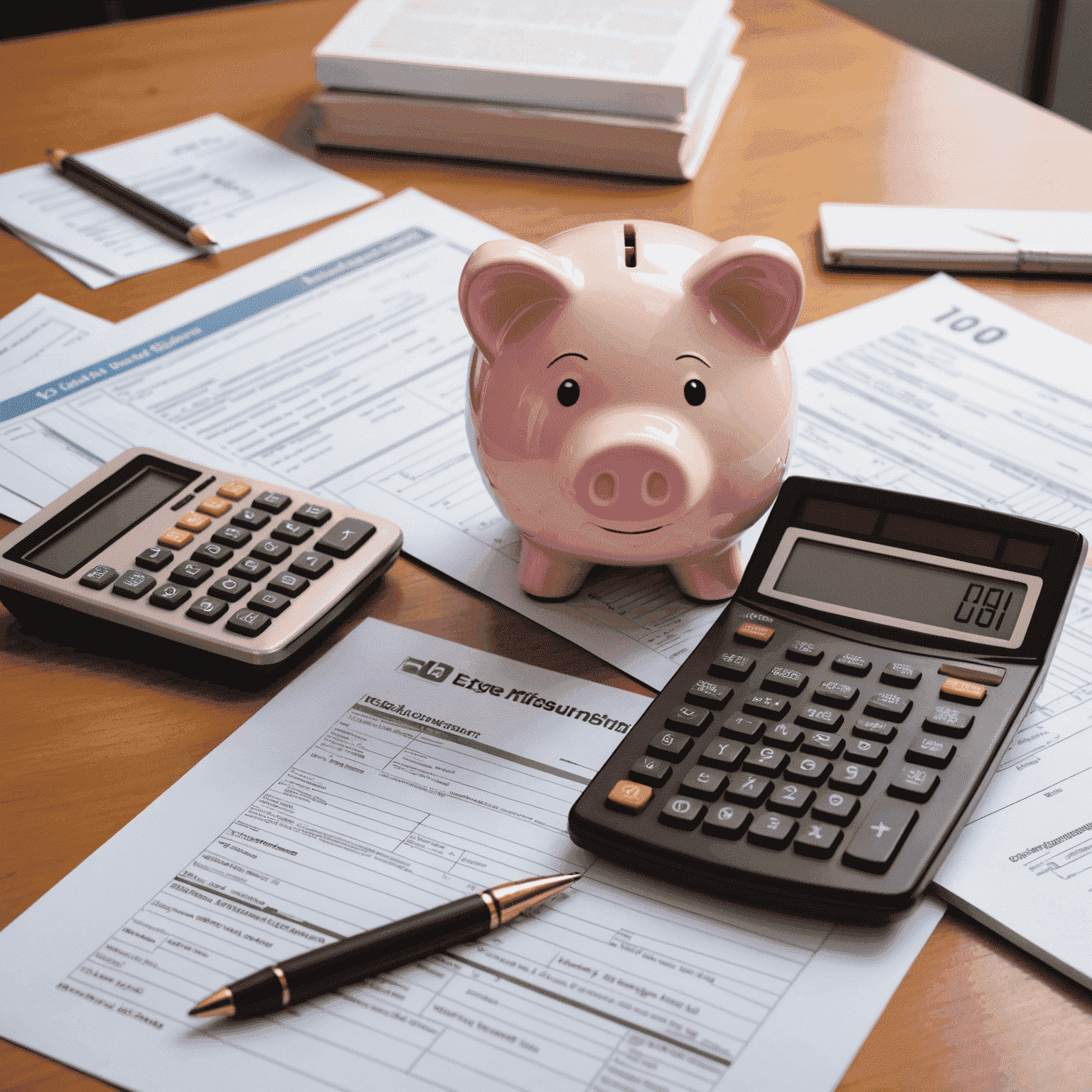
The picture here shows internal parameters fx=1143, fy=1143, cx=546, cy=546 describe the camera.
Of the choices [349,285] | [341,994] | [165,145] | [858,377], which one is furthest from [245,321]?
[341,994]

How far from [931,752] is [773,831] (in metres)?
0.07

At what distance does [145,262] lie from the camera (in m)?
0.83

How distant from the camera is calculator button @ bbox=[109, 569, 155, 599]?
502mm

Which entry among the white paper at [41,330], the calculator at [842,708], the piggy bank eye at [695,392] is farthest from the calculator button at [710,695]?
the white paper at [41,330]

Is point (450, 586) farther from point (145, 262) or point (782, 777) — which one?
point (145, 262)

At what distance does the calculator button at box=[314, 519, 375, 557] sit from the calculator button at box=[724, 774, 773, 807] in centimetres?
21

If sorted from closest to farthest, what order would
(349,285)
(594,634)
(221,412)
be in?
1. (594,634)
2. (221,412)
3. (349,285)

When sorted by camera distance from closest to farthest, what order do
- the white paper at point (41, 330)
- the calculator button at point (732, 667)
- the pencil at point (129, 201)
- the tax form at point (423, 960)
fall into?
the tax form at point (423, 960) → the calculator button at point (732, 667) → the white paper at point (41, 330) → the pencil at point (129, 201)

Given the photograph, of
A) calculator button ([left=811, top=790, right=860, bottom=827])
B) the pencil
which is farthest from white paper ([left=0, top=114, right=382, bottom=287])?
calculator button ([left=811, top=790, right=860, bottom=827])

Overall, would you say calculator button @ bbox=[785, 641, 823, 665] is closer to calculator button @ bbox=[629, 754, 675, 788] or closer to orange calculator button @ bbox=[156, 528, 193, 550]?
calculator button @ bbox=[629, 754, 675, 788]

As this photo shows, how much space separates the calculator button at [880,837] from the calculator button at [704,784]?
0.05 metres

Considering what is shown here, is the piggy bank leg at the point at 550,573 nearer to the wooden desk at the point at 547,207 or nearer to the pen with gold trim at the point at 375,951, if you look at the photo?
the wooden desk at the point at 547,207

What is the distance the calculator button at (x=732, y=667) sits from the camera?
460mm

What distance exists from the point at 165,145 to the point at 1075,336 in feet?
2.40
